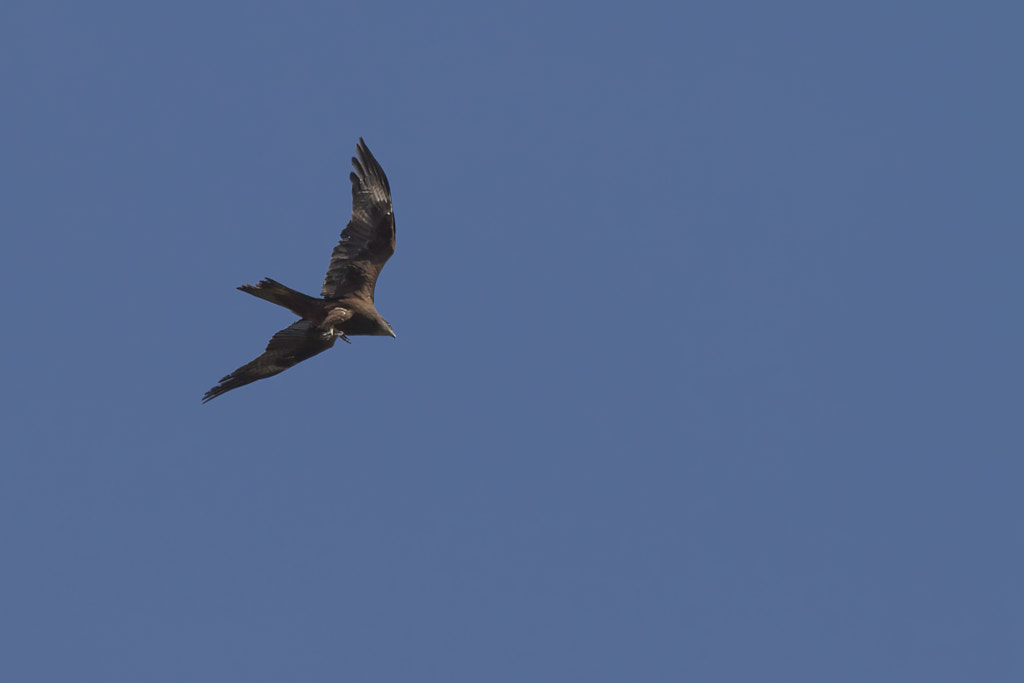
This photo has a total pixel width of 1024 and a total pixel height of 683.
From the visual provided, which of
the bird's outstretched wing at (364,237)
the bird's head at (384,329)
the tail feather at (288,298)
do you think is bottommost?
the tail feather at (288,298)

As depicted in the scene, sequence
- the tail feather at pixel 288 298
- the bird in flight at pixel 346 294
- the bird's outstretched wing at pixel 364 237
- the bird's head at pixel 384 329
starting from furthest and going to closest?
the bird's outstretched wing at pixel 364 237
the bird's head at pixel 384 329
the bird in flight at pixel 346 294
the tail feather at pixel 288 298

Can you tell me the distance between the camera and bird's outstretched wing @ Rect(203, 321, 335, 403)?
75.6 feet

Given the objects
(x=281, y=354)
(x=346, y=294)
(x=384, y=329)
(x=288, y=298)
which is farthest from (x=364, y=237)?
(x=281, y=354)

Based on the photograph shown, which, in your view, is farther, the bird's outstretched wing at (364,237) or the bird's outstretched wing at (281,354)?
the bird's outstretched wing at (364,237)

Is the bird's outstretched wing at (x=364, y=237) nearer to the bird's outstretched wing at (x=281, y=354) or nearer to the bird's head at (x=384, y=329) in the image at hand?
the bird's head at (x=384, y=329)

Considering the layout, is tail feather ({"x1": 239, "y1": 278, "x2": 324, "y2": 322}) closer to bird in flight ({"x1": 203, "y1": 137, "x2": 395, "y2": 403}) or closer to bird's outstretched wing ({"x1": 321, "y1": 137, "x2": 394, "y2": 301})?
bird in flight ({"x1": 203, "y1": 137, "x2": 395, "y2": 403})

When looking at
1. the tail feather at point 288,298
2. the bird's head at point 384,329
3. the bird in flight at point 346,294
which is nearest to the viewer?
the tail feather at point 288,298

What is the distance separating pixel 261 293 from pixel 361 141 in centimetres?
515

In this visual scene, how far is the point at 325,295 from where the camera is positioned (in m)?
24.3

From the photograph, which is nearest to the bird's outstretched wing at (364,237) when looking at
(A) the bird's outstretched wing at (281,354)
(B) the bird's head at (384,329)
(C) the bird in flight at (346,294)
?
(C) the bird in flight at (346,294)

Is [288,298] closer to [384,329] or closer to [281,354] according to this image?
[281,354]

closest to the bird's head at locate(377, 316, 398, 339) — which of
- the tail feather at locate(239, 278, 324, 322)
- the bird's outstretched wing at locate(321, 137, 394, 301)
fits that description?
the bird's outstretched wing at locate(321, 137, 394, 301)

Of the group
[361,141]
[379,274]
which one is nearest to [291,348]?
[379,274]

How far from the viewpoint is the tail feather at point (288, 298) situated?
2234 centimetres
